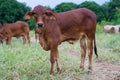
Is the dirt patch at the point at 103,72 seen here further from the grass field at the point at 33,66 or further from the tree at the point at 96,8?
the tree at the point at 96,8

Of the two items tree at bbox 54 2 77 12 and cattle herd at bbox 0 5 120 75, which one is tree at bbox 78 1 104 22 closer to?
tree at bbox 54 2 77 12

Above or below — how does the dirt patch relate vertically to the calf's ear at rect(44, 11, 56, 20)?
below

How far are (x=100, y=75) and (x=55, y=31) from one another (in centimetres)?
146

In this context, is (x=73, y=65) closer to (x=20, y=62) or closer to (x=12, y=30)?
(x=20, y=62)

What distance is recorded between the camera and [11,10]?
1335 inches

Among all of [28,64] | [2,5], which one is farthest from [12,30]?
[2,5]

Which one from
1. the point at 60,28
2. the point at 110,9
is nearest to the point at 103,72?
the point at 60,28

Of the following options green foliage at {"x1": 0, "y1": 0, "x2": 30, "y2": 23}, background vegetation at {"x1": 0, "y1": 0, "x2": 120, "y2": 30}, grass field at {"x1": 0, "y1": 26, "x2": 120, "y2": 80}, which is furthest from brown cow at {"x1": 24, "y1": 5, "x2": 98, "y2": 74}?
green foliage at {"x1": 0, "y1": 0, "x2": 30, "y2": 23}

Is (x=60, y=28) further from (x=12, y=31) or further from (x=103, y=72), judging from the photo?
(x=12, y=31)

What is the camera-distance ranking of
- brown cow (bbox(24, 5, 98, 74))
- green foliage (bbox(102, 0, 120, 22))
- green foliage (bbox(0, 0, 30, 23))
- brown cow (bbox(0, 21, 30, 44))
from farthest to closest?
1. green foliage (bbox(102, 0, 120, 22))
2. green foliage (bbox(0, 0, 30, 23))
3. brown cow (bbox(0, 21, 30, 44))
4. brown cow (bbox(24, 5, 98, 74))

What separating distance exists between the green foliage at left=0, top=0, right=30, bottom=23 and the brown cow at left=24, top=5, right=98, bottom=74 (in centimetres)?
2443

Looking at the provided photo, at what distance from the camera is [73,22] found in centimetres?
912

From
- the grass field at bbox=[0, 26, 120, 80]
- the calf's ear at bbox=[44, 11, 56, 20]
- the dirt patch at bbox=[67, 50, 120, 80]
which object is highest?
the calf's ear at bbox=[44, 11, 56, 20]

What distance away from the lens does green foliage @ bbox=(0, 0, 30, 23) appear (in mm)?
33594
